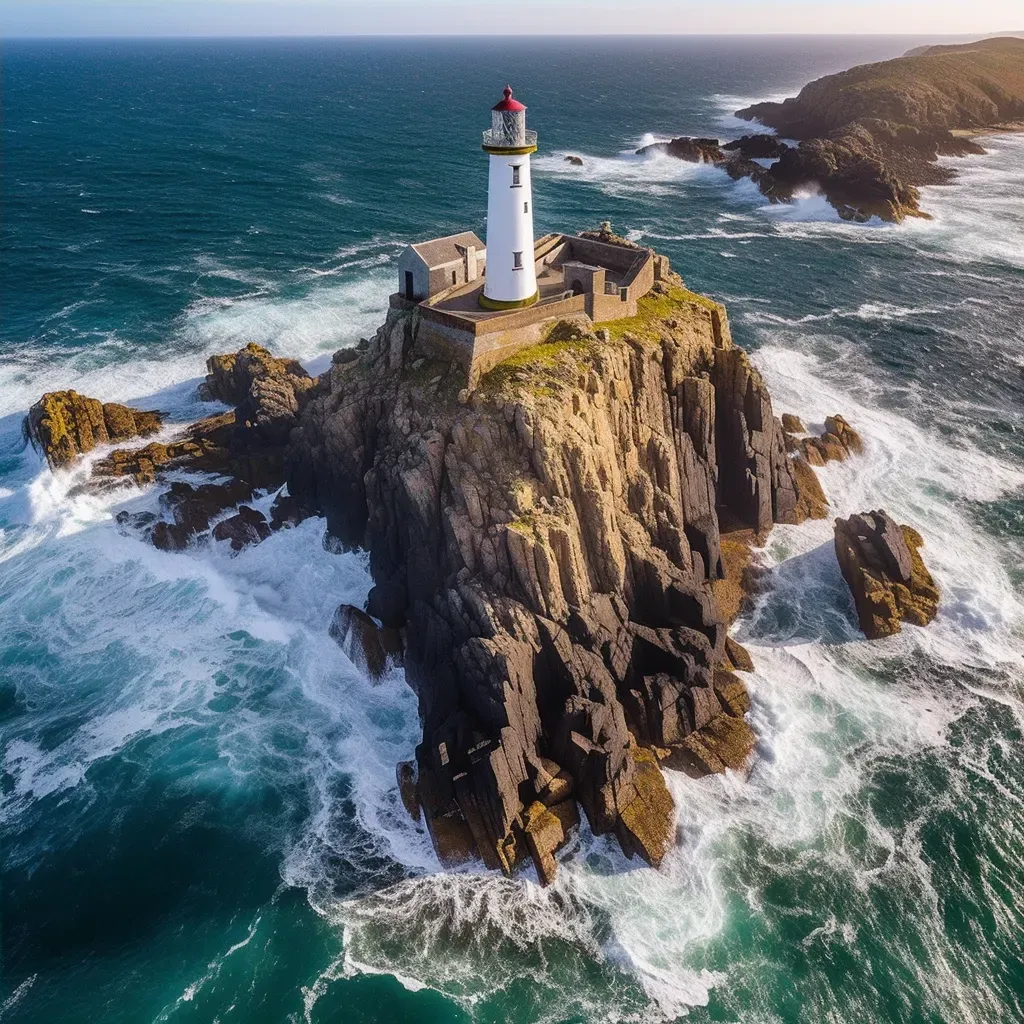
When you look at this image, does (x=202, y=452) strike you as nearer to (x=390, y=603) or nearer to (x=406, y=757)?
(x=390, y=603)

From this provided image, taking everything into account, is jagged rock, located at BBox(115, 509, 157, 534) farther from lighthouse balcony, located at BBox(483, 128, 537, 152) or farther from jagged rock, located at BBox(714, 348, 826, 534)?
jagged rock, located at BBox(714, 348, 826, 534)

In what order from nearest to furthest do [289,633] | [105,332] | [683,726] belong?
1. [683,726]
2. [289,633]
3. [105,332]

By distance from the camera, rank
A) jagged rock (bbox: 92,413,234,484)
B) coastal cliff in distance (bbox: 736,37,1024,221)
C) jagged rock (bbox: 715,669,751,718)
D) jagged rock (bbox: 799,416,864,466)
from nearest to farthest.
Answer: jagged rock (bbox: 715,669,751,718)
jagged rock (bbox: 92,413,234,484)
jagged rock (bbox: 799,416,864,466)
coastal cliff in distance (bbox: 736,37,1024,221)

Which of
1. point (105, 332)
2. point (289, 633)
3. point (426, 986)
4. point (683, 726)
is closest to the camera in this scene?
point (426, 986)

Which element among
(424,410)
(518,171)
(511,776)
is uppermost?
(518,171)

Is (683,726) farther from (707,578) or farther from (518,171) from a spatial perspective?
(518,171)

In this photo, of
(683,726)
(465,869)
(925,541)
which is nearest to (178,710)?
(465,869)

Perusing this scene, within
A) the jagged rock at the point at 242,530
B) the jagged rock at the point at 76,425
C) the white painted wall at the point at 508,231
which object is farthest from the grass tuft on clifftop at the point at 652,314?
the jagged rock at the point at 76,425

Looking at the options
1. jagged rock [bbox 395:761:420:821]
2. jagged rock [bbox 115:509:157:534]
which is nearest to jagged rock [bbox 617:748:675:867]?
jagged rock [bbox 395:761:420:821]
